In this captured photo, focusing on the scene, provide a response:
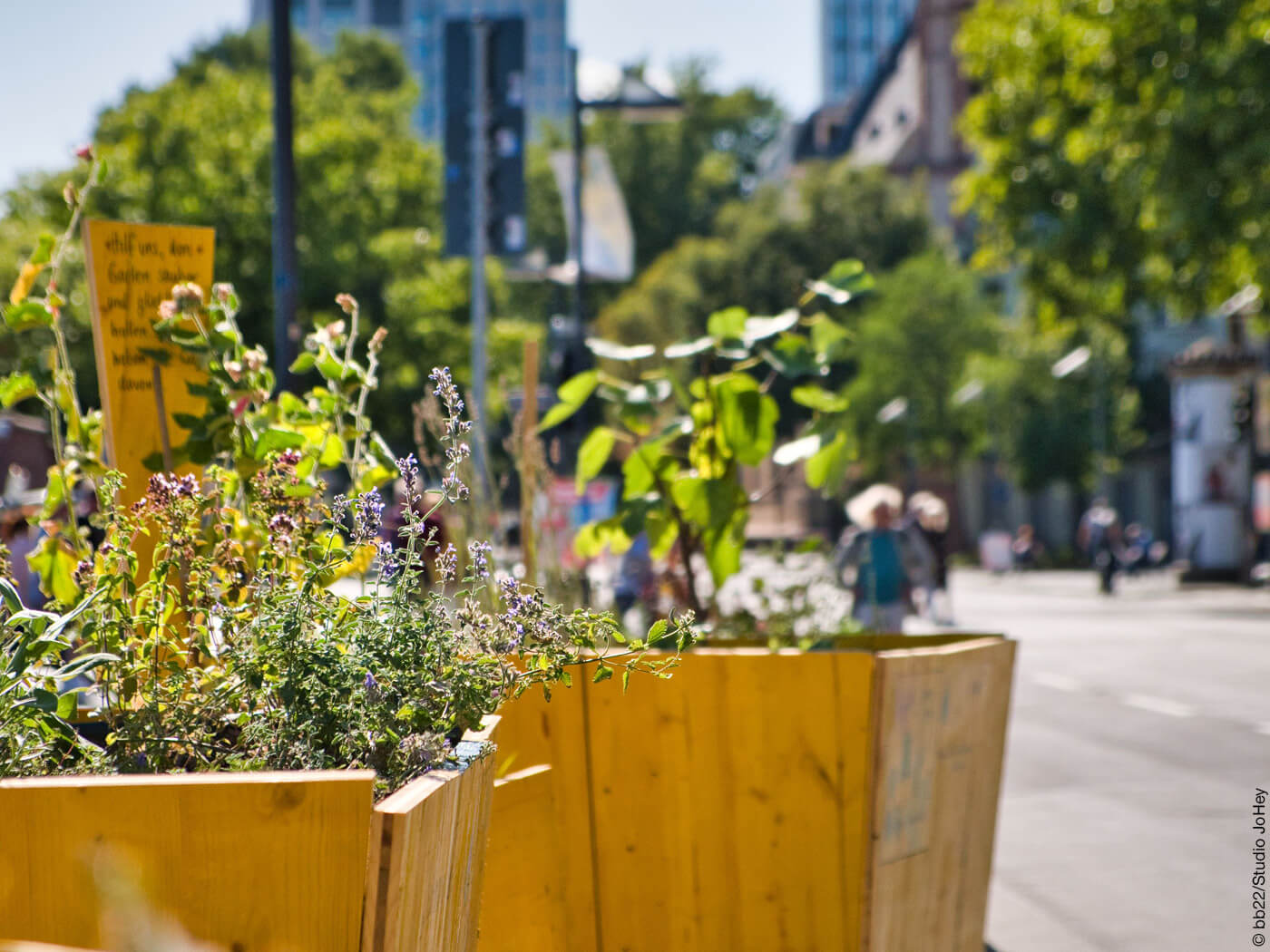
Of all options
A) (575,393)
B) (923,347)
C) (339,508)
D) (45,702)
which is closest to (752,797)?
(575,393)

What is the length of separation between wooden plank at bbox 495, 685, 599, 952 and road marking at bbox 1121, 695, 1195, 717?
28.0ft

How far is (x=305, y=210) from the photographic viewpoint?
34.8 m

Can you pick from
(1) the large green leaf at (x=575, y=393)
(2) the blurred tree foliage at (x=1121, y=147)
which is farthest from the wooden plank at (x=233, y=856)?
(2) the blurred tree foliage at (x=1121, y=147)

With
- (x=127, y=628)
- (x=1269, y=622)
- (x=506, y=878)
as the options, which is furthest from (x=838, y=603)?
(x=1269, y=622)

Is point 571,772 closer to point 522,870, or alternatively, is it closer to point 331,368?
point 522,870

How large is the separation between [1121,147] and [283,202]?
15000 millimetres

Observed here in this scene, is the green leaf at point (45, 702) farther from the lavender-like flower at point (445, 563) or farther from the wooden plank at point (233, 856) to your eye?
the lavender-like flower at point (445, 563)

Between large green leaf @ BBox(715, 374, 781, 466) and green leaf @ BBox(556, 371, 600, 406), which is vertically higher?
green leaf @ BBox(556, 371, 600, 406)

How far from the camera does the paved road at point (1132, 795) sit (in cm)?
554

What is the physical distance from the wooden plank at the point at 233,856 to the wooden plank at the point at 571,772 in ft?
5.51

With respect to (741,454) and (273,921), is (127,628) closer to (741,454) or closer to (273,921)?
(273,921)

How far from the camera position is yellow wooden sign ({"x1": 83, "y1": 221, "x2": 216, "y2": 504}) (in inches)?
147

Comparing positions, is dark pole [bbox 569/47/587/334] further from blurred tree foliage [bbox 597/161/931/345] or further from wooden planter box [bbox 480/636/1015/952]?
blurred tree foliage [bbox 597/161/931/345]

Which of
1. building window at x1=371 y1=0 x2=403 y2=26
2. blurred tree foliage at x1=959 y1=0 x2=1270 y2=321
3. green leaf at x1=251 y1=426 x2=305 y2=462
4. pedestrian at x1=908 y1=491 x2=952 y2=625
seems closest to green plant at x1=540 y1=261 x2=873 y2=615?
green leaf at x1=251 y1=426 x2=305 y2=462
